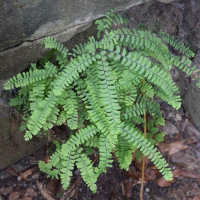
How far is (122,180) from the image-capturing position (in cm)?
357

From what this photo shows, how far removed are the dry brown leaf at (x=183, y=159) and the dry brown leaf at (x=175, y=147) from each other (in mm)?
70

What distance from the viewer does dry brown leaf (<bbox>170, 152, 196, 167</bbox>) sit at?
371 centimetres

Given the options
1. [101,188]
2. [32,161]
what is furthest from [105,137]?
[32,161]

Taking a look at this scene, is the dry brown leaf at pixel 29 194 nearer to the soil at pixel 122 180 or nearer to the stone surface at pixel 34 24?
the soil at pixel 122 180

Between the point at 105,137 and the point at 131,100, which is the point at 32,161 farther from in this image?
the point at 131,100

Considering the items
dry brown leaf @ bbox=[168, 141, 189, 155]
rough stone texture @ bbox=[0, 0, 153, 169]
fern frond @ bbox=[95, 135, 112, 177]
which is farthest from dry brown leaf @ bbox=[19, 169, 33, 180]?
dry brown leaf @ bbox=[168, 141, 189, 155]

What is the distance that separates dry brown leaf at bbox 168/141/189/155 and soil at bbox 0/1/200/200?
88 mm

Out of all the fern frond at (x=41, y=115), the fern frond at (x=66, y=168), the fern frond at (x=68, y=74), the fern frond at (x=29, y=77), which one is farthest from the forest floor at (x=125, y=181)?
the fern frond at (x=68, y=74)

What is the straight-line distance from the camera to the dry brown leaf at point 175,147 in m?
3.77

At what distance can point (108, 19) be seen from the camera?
2494 mm

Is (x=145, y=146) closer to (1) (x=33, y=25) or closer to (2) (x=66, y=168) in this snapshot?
(2) (x=66, y=168)

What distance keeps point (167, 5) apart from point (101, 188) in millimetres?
3601

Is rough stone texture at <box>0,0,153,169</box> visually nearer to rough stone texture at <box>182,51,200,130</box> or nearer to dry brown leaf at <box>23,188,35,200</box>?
dry brown leaf at <box>23,188,35,200</box>

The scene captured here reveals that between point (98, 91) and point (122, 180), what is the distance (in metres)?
2.12
